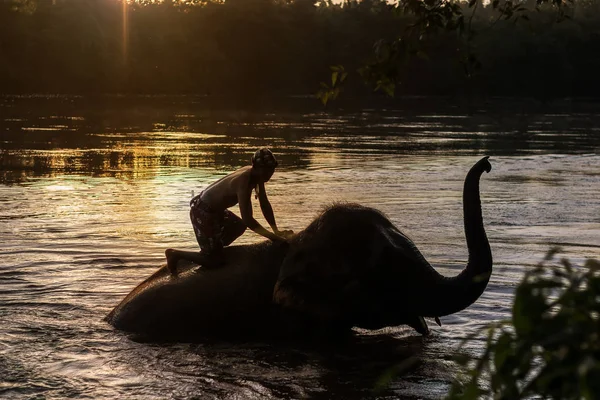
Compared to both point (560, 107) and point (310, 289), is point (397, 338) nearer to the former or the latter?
point (310, 289)

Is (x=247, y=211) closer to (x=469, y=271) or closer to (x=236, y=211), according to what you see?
(x=469, y=271)

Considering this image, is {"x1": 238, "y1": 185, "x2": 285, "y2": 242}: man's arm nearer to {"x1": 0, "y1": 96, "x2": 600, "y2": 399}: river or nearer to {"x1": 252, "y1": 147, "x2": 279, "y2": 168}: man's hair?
{"x1": 252, "y1": 147, "x2": 279, "y2": 168}: man's hair

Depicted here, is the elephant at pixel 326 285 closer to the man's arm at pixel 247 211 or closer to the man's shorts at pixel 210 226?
the man's shorts at pixel 210 226

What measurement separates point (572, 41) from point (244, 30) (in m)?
28.3

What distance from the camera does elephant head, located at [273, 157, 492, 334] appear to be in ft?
28.1

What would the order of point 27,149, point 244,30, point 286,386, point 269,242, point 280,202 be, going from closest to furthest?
point 286,386 → point 269,242 → point 280,202 → point 27,149 → point 244,30

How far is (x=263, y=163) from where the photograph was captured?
9.06 m

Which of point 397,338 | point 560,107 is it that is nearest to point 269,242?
point 397,338

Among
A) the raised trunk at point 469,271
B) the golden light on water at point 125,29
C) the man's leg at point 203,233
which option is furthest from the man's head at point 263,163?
the golden light on water at point 125,29

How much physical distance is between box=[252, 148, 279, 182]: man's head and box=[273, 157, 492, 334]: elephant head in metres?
0.68

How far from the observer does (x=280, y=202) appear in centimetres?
1945

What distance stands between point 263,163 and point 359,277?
50.4 inches

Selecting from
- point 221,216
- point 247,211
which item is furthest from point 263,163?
point 221,216

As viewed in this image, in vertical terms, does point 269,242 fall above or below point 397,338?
above
